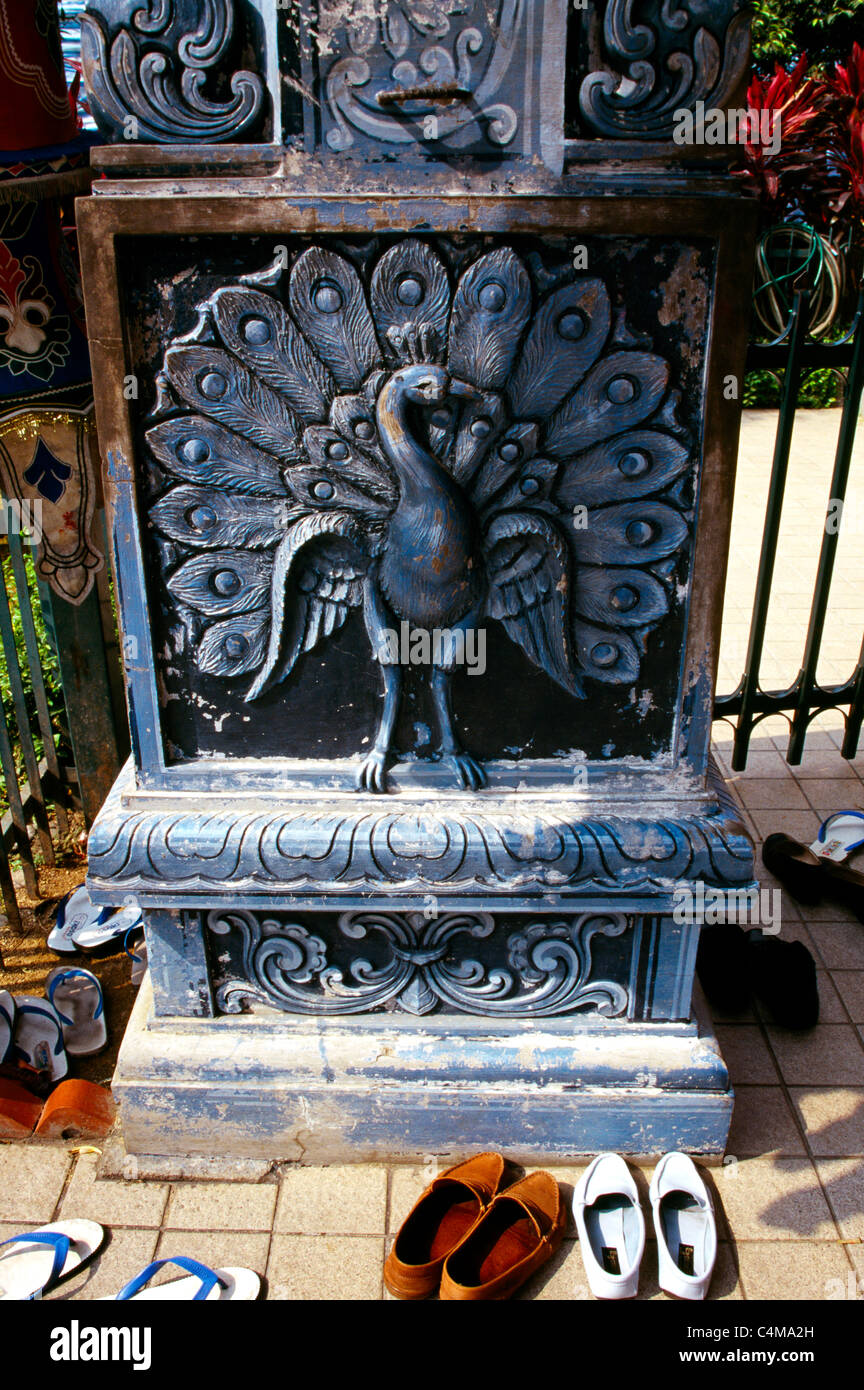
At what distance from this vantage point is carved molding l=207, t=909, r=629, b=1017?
259 cm

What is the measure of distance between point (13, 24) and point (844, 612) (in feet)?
14.6

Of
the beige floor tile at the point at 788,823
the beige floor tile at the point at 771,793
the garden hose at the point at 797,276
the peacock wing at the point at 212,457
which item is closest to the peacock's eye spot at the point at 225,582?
the peacock wing at the point at 212,457

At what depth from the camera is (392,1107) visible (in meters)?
2.62

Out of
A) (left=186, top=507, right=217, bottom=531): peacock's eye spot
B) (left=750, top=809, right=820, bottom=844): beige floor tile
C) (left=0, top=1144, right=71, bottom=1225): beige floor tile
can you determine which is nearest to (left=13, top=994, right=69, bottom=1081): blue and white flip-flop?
(left=0, top=1144, right=71, bottom=1225): beige floor tile

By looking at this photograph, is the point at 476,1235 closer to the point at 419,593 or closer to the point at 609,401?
the point at 419,593

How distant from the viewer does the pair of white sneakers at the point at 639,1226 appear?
235cm

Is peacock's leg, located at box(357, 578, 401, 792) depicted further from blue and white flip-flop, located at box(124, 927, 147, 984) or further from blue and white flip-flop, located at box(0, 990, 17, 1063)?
blue and white flip-flop, located at box(0, 990, 17, 1063)

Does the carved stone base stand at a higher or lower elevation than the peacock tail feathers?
lower

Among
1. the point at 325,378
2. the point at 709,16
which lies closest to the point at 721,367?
the point at 709,16

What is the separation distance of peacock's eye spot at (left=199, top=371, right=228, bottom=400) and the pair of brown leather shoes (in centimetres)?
184

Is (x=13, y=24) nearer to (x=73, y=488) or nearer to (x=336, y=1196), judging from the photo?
(x=73, y=488)

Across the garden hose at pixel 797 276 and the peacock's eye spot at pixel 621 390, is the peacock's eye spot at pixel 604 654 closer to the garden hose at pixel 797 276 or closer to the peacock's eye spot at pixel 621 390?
the peacock's eye spot at pixel 621 390

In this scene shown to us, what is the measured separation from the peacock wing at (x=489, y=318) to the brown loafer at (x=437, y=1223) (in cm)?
182

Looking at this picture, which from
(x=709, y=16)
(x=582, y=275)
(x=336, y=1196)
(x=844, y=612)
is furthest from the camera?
(x=844, y=612)
